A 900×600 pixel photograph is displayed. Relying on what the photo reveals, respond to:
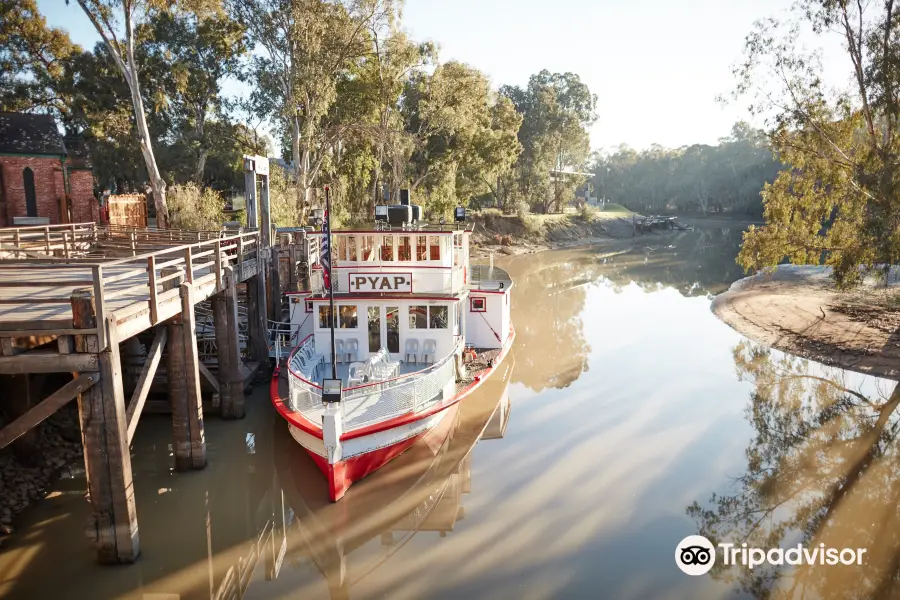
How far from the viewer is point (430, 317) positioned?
16609 mm

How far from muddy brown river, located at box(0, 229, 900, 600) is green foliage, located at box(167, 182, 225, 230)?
15.0m

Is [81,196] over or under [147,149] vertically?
under

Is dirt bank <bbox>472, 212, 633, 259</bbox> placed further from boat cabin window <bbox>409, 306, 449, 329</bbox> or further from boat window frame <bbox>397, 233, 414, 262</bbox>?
boat cabin window <bbox>409, 306, 449, 329</bbox>

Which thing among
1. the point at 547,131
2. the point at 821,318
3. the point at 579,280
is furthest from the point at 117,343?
the point at 547,131

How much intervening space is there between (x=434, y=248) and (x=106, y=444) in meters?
9.69

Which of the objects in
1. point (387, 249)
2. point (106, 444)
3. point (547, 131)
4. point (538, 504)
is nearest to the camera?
point (106, 444)

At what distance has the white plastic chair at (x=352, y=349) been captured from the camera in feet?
54.2

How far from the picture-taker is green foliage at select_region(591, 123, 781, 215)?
103562mm

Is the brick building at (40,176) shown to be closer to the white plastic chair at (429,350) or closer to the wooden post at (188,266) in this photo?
the wooden post at (188,266)

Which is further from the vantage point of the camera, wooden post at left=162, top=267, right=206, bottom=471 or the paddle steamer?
the paddle steamer

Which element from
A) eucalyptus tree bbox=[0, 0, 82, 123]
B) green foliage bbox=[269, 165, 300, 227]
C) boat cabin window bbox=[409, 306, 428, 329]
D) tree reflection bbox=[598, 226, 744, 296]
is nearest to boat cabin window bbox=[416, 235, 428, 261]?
boat cabin window bbox=[409, 306, 428, 329]

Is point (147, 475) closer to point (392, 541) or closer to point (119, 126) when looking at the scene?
point (392, 541)

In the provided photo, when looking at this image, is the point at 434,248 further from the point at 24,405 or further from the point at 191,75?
the point at 191,75

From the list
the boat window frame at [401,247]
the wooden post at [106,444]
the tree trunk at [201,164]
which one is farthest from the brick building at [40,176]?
the wooden post at [106,444]
